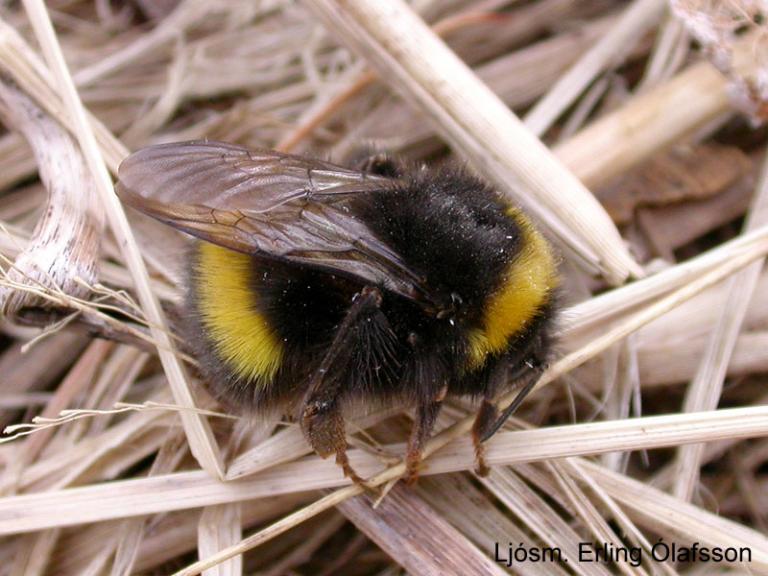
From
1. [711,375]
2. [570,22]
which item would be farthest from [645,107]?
[711,375]

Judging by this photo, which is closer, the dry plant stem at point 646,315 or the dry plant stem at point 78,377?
the dry plant stem at point 646,315

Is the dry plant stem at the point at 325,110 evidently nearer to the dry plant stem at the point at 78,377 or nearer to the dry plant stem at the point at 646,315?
the dry plant stem at the point at 78,377

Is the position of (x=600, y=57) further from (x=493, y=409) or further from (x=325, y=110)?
(x=493, y=409)

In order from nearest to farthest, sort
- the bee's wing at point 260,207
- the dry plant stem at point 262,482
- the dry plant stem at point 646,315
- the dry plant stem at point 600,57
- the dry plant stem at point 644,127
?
the bee's wing at point 260,207 → the dry plant stem at point 262,482 → the dry plant stem at point 646,315 → the dry plant stem at point 644,127 → the dry plant stem at point 600,57

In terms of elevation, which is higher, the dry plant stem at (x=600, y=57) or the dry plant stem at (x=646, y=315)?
the dry plant stem at (x=600, y=57)

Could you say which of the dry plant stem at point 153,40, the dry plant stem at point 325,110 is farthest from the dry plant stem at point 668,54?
the dry plant stem at point 153,40

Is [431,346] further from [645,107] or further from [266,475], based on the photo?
[645,107]

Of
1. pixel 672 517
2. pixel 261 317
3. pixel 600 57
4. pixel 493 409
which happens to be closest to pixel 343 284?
pixel 261 317

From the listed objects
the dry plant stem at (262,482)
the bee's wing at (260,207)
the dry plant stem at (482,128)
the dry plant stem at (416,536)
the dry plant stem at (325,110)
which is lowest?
the dry plant stem at (416,536)
